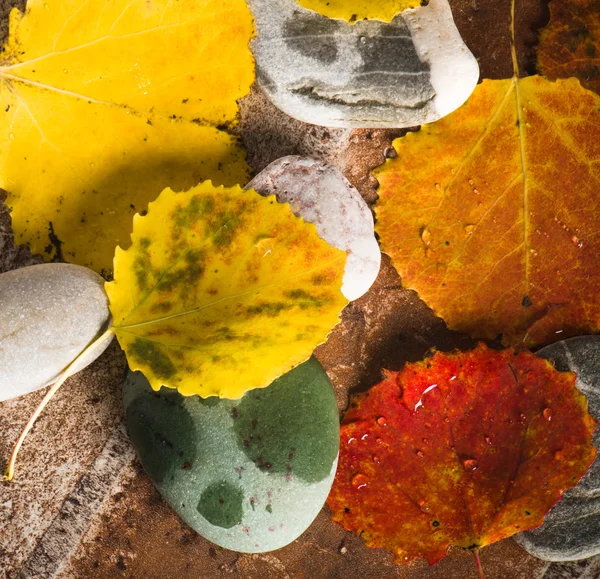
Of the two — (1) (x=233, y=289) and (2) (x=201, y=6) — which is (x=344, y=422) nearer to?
(1) (x=233, y=289)

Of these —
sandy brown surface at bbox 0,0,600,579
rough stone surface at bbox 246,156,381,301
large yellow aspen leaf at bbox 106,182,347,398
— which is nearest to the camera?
large yellow aspen leaf at bbox 106,182,347,398

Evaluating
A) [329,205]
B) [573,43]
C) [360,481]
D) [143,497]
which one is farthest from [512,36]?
[143,497]

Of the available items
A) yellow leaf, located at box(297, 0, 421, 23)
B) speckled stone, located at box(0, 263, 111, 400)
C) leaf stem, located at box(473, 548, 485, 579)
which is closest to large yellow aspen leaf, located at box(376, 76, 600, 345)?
yellow leaf, located at box(297, 0, 421, 23)

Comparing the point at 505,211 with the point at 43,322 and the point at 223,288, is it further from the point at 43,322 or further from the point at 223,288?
the point at 43,322

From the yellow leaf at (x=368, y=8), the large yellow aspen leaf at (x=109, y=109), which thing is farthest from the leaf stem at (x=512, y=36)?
the large yellow aspen leaf at (x=109, y=109)

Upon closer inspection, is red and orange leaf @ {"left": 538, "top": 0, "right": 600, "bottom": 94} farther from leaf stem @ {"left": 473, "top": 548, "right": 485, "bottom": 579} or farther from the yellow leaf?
leaf stem @ {"left": 473, "top": 548, "right": 485, "bottom": 579}

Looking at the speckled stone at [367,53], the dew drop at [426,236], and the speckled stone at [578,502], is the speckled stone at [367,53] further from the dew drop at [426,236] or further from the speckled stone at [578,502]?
the speckled stone at [578,502]

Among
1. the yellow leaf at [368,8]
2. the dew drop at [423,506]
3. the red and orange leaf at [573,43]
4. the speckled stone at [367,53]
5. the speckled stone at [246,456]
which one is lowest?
the dew drop at [423,506]
